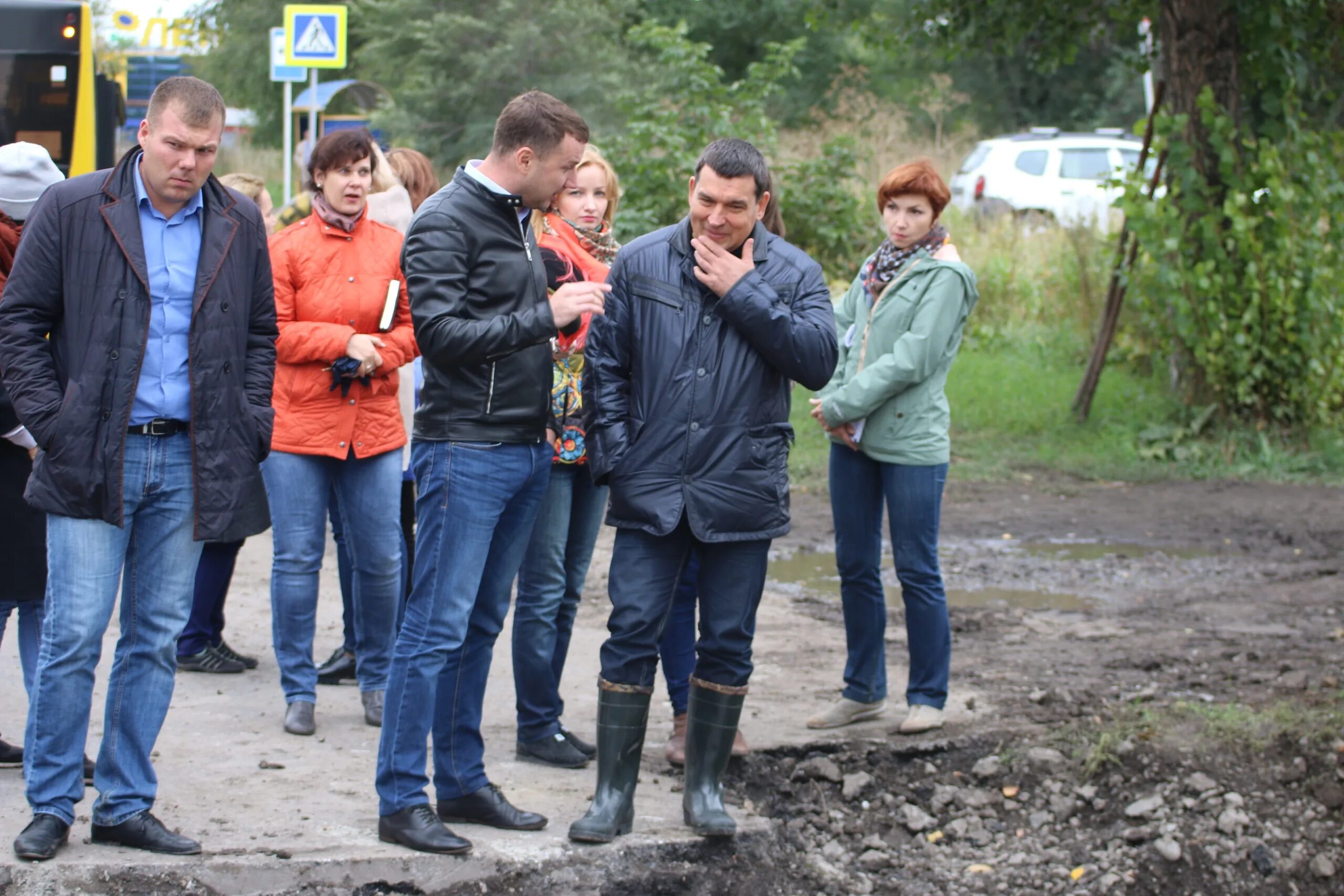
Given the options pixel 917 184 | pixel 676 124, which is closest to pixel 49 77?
pixel 676 124

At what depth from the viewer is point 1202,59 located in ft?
34.4

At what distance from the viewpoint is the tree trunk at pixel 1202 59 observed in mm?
10398

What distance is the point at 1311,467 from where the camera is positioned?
425 inches

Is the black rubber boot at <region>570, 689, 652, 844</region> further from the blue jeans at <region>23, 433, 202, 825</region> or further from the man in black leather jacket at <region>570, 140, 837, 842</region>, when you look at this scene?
the blue jeans at <region>23, 433, 202, 825</region>

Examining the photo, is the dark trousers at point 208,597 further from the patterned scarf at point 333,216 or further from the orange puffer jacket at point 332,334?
the patterned scarf at point 333,216

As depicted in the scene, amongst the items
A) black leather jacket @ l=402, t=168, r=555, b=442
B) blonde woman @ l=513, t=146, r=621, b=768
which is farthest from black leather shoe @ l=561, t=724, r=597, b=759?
black leather jacket @ l=402, t=168, r=555, b=442

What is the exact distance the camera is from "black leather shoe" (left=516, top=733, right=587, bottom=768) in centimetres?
486

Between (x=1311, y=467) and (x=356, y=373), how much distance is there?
823cm

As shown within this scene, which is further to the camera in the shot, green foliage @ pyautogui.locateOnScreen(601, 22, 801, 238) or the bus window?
green foliage @ pyautogui.locateOnScreen(601, 22, 801, 238)

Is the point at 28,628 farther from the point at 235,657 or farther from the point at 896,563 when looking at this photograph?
the point at 896,563

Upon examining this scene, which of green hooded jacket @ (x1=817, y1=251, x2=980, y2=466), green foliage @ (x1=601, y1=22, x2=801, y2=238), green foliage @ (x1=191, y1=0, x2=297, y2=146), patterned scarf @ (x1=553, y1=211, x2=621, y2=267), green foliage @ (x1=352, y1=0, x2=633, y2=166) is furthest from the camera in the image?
green foliage @ (x1=191, y1=0, x2=297, y2=146)

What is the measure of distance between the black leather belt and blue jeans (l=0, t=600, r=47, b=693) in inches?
41.4

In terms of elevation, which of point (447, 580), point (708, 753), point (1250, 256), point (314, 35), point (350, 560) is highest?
point (314, 35)

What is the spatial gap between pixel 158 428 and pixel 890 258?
2.74 m
